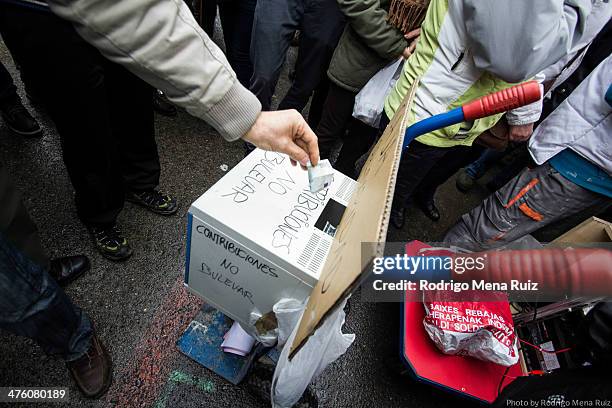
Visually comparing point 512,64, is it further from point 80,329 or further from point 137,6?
point 80,329

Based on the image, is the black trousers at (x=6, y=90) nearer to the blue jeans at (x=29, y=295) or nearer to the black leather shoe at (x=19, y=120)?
the black leather shoe at (x=19, y=120)

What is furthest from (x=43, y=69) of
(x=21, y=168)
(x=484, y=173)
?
(x=484, y=173)

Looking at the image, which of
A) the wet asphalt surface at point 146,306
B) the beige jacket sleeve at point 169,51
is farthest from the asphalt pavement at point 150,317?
the beige jacket sleeve at point 169,51

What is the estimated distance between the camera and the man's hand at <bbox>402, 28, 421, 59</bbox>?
175cm

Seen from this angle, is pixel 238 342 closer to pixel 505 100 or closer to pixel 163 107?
pixel 505 100

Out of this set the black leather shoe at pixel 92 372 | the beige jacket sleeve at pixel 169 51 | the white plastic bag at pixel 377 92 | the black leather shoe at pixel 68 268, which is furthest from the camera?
the white plastic bag at pixel 377 92

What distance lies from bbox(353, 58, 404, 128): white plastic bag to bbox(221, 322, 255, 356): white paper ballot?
4.37 feet

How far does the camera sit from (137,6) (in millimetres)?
691

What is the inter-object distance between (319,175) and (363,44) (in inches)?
43.2

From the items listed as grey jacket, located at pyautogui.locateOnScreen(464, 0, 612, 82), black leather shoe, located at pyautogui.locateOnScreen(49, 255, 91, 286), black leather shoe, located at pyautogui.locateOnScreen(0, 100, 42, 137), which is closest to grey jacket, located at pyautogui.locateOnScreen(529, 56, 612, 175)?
grey jacket, located at pyautogui.locateOnScreen(464, 0, 612, 82)

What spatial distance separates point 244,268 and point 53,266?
3.59 ft

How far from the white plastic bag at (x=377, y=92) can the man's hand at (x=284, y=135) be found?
3.16 feet

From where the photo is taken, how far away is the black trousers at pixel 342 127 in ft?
6.92

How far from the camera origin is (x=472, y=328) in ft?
4.76
